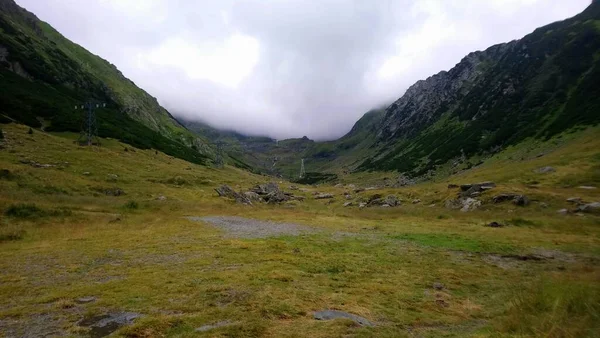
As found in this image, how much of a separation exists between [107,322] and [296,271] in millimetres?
9464

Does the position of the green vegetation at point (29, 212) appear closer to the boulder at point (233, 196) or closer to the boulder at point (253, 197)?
the boulder at point (233, 196)

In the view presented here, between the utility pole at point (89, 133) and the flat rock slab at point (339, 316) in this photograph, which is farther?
the utility pole at point (89, 133)

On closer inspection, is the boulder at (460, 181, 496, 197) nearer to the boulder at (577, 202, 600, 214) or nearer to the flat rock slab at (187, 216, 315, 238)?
the boulder at (577, 202, 600, 214)

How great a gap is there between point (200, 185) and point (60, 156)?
27.2m

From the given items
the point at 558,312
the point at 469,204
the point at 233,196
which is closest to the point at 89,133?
the point at 233,196

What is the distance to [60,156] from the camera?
6944 centimetres

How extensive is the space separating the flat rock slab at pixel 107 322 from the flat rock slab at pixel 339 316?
234 inches

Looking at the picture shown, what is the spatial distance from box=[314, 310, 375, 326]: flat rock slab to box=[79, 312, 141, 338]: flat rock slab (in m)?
5.95

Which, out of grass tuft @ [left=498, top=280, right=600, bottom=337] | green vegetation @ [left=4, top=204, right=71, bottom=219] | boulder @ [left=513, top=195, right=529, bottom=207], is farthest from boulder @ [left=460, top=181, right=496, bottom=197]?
green vegetation @ [left=4, top=204, right=71, bottom=219]

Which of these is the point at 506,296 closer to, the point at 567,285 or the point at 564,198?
the point at 567,285

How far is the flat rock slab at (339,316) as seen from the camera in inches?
468

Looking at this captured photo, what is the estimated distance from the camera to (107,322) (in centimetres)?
1114

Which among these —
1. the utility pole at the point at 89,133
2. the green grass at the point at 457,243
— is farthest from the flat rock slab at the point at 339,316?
the utility pole at the point at 89,133

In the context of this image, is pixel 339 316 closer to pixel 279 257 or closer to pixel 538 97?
pixel 279 257
